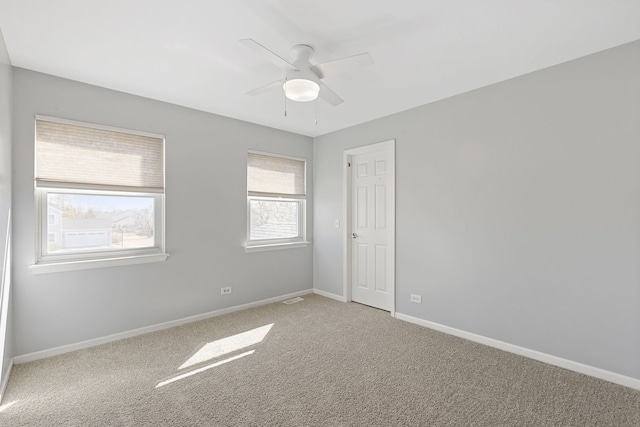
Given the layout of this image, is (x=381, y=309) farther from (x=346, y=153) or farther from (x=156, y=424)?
(x=156, y=424)

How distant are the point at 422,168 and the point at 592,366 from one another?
2323 millimetres

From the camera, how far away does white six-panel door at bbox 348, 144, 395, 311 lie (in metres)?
3.92

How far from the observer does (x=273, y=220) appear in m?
4.54

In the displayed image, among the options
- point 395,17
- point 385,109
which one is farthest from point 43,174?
point 385,109

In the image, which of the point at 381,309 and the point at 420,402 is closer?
the point at 420,402

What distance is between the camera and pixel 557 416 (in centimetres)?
196

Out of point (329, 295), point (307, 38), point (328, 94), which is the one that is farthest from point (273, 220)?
point (307, 38)

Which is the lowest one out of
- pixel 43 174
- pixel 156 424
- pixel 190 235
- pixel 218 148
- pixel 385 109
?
pixel 156 424

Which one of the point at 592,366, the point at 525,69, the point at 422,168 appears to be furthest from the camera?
the point at 422,168

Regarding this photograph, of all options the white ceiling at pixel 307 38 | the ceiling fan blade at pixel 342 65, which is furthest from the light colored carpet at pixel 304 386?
the white ceiling at pixel 307 38

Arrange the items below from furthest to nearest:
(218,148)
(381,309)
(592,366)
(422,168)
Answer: (381,309), (218,148), (422,168), (592,366)

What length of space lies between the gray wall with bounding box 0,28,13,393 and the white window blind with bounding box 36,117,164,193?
30 cm

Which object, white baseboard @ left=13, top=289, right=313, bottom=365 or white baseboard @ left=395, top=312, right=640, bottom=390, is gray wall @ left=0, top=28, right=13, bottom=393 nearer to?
white baseboard @ left=13, top=289, right=313, bottom=365

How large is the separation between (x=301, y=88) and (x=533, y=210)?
7.65 feet
